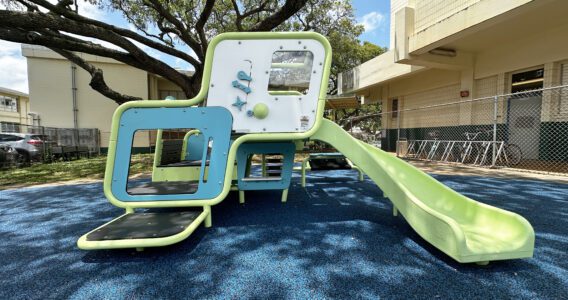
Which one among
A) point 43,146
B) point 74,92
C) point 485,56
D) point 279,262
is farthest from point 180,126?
point 74,92

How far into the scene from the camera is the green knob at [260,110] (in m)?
2.94

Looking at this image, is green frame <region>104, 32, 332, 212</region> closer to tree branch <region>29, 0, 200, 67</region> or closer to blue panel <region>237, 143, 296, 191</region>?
blue panel <region>237, 143, 296, 191</region>

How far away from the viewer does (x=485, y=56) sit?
29.0 feet

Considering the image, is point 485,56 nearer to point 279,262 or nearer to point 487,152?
point 487,152

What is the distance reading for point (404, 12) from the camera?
8898 millimetres

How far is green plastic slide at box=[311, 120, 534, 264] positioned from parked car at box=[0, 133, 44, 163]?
11.3 m

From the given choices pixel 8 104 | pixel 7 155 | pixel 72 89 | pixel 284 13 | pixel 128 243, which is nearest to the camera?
pixel 128 243

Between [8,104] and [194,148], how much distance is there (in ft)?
95.1

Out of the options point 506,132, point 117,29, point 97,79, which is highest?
point 117,29

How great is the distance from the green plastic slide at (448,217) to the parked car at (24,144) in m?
11.3

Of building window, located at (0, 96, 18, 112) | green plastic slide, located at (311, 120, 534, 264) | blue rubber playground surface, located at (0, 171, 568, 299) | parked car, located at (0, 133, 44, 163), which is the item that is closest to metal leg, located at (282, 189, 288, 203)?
blue rubber playground surface, located at (0, 171, 568, 299)

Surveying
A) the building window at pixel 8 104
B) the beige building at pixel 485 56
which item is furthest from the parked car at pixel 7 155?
the building window at pixel 8 104

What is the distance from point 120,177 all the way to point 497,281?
322 centimetres

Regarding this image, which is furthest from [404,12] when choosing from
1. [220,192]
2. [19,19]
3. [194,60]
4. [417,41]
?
[19,19]
